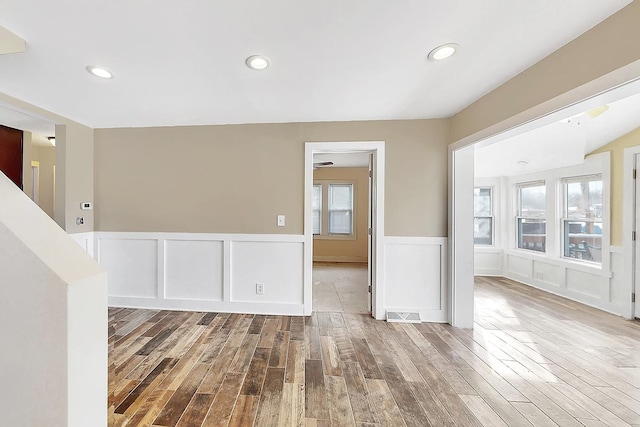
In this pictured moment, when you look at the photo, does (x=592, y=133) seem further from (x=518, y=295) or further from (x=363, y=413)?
(x=363, y=413)

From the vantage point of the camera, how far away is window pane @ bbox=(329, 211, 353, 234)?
6477 mm

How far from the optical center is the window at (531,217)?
14.2ft

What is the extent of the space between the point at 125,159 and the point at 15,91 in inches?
41.0

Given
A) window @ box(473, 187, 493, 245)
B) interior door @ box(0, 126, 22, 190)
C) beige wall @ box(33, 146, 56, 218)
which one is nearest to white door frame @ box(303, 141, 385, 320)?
window @ box(473, 187, 493, 245)

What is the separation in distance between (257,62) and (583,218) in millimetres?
4942

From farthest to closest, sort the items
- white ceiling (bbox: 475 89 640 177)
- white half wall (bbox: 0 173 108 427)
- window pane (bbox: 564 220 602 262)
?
window pane (bbox: 564 220 602 262)
white ceiling (bbox: 475 89 640 177)
white half wall (bbox: 0 173 108 427)

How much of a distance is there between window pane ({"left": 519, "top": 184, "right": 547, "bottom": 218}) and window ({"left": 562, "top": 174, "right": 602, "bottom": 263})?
0.32 m

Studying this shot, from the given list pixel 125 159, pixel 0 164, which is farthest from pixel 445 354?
pixel 0 164

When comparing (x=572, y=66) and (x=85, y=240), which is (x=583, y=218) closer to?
(x=572, y=66)

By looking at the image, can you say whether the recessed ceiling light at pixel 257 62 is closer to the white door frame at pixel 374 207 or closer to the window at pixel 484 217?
the white door frame at pixel 374 207

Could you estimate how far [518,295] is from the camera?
3.77 m

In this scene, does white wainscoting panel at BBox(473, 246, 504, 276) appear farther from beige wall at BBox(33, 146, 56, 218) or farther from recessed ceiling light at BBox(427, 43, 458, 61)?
beige wall at BBox(33, 146, 56, 218)

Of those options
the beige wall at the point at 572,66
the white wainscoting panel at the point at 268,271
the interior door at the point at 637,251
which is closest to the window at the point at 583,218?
the interior door at the point at 637,251

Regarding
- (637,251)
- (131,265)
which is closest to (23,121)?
(131,265)
